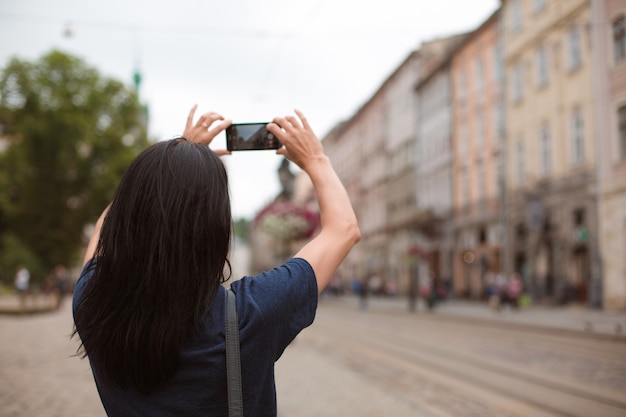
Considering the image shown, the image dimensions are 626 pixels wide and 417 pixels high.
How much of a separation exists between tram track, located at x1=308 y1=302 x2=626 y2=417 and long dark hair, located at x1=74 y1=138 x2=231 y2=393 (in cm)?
670

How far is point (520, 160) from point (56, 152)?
81.3ft

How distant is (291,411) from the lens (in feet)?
24.5

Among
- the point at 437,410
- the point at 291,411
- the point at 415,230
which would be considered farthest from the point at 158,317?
the point at 415,230

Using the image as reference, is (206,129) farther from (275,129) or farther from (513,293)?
(513,293)

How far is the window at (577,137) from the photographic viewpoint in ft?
98.0

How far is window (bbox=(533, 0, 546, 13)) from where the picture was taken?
1313 inches

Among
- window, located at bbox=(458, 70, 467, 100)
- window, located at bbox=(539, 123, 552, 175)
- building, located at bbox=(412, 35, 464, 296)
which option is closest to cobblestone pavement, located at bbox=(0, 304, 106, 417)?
window, located at bbox=(539, 123, 552, 175)

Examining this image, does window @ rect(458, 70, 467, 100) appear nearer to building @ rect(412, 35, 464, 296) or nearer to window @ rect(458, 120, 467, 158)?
building @ rect(412, 35, 464, 296)

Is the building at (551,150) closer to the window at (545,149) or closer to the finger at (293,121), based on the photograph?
the window at (545,149)

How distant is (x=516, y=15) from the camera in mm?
36625

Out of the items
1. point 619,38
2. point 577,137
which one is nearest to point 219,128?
point 619,38

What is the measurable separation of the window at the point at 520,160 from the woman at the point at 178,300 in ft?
115

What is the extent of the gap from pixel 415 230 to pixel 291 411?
41837 mm

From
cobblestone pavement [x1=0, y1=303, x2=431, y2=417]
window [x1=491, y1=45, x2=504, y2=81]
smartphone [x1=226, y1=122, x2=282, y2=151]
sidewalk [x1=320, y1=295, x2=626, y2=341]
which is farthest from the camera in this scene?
window [x1=491, y1=45, x2=504, y2=81]
